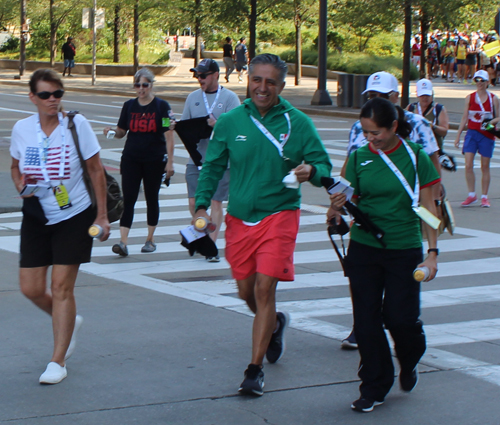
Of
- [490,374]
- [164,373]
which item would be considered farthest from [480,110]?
[164,373]

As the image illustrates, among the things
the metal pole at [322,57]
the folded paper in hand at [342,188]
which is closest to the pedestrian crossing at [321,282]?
the folded paper in hand at [342,188]

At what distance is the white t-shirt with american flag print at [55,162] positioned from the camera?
16.2 ft

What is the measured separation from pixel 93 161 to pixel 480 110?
797 cm

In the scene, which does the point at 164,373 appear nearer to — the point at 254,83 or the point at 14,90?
the point at 254,83

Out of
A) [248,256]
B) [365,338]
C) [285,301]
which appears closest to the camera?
[365,338]

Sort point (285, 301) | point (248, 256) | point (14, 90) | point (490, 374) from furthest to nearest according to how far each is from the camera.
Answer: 1. point (14, 90)
2. point (285, 301)
3. point (490, 374)
4. point (248, 256)

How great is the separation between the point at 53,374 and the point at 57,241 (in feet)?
2.44

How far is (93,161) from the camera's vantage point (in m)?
5.05

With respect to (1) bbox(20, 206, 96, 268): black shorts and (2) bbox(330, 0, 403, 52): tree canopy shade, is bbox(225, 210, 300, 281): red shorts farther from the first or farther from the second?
(2) bbox(330, 0, 403, 52): tree canopy shade

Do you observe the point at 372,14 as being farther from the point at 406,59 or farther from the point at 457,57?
the point at 457,57

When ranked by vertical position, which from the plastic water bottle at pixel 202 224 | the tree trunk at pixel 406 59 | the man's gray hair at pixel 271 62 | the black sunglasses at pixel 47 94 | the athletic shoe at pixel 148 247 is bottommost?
the athletic shoe at pixel 148 247

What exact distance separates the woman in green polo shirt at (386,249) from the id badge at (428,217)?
0.06ft

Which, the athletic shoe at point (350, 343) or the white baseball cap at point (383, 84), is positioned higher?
the white baseball cap at point (383, 84)

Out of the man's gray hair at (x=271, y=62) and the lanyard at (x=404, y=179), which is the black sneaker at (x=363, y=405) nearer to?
the lanyard at (x=404, y=179)
